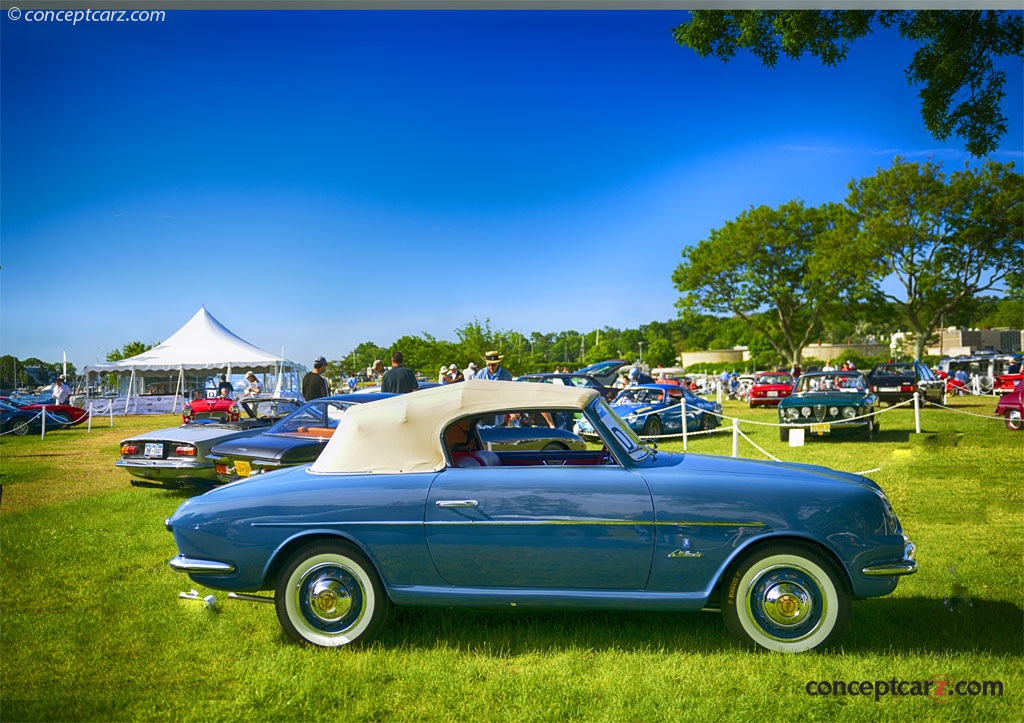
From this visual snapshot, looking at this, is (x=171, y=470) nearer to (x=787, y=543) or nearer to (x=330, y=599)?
(x=330, y=599)

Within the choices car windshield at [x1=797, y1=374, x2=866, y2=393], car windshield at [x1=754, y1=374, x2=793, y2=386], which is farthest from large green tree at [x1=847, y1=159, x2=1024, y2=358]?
car windshield at [x1=797, y1=374, x2=866, y2=393]

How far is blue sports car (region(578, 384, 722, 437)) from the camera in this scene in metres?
14.0

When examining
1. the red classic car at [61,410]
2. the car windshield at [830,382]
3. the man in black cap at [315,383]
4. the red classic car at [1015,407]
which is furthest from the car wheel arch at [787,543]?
the red classic car at [61,410]

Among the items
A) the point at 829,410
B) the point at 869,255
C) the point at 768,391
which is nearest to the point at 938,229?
the point at 869,255

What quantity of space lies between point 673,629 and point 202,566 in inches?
98.8

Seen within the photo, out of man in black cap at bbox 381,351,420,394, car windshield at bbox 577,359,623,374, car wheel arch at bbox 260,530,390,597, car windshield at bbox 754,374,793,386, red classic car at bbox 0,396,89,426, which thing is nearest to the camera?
car wheel arch at bbox 260,530,390,597

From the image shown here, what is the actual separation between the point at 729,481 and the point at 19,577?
4.82 m

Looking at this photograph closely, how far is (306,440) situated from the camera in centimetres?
762

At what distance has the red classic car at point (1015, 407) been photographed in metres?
14.0

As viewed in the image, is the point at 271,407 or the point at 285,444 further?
the point at 271,407

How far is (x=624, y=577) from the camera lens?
3684 mm

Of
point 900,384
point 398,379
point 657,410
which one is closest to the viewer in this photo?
point 398,379

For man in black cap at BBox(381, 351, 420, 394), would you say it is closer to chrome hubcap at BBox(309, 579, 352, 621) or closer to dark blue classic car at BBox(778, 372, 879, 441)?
chrome hubcap at BBox(309, 579, 352, 621)

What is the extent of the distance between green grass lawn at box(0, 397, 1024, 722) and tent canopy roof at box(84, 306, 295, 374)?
23460 mm
